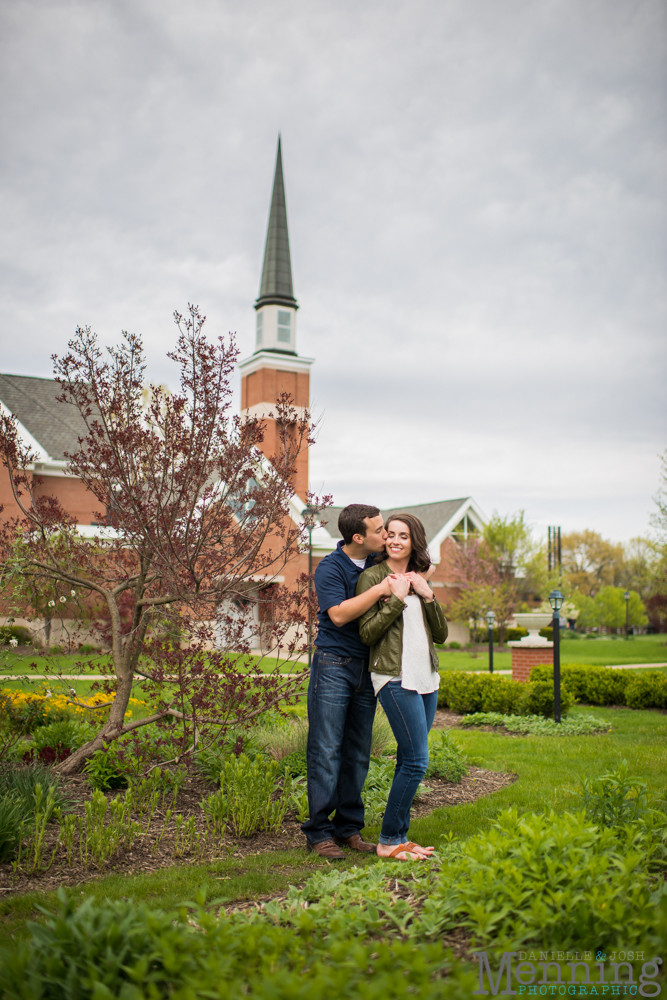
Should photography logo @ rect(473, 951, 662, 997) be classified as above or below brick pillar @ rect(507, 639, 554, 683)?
above

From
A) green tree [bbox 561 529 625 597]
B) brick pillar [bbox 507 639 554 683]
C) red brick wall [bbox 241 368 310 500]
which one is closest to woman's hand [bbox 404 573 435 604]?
brick pillar [bbox 507 639 554 683]

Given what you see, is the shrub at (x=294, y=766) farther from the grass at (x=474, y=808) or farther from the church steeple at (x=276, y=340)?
the church steeple at (x=276, y=340)

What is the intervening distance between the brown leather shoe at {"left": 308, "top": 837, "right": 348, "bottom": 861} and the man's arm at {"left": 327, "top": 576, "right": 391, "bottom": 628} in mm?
1398

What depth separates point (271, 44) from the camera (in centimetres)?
976

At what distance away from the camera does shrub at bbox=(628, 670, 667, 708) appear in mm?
11492

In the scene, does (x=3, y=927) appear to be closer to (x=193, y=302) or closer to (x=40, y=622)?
(x=193, y=302)

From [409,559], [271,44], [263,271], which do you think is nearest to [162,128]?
[271,44]

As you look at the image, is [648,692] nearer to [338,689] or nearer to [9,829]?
[338,689]

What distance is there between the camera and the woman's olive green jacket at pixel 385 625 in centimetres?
398

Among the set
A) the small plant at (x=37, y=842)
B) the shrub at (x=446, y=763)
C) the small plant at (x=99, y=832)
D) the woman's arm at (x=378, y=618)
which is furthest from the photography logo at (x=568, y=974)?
the shrub at (x=446, y=763)

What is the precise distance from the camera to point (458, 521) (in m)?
33.2

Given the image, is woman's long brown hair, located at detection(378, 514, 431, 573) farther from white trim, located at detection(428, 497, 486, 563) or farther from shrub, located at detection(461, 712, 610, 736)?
white trim, located at detection(428, 497, 486, 563)

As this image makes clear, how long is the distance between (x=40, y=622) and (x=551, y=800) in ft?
49.2

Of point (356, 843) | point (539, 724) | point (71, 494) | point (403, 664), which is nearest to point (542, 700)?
point (539, 724)
